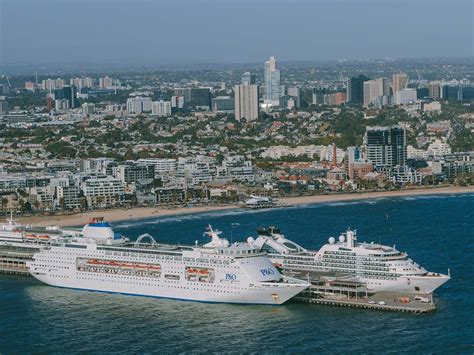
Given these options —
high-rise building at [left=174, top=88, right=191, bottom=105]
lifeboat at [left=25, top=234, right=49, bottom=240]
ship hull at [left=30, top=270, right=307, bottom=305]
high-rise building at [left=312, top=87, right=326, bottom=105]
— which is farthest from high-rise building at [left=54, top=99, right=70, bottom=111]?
ship hull at [left=30, top=270, right=307, bottom=305]

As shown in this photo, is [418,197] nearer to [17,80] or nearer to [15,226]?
[15,226]

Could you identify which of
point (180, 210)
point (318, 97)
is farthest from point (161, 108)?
point (180, 210)

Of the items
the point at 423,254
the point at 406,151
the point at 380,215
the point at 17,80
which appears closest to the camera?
the point at 423,254

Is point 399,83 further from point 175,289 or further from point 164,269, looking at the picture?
point 175,289

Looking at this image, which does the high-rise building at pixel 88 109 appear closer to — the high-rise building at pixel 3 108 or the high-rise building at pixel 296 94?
the high-rise building at pixel 3 108

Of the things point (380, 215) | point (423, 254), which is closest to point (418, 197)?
point (380, 215)

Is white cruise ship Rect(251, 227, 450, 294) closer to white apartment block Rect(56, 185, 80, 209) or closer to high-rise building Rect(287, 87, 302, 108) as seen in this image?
white apartment block Rect(56, 185, 80, 209)
